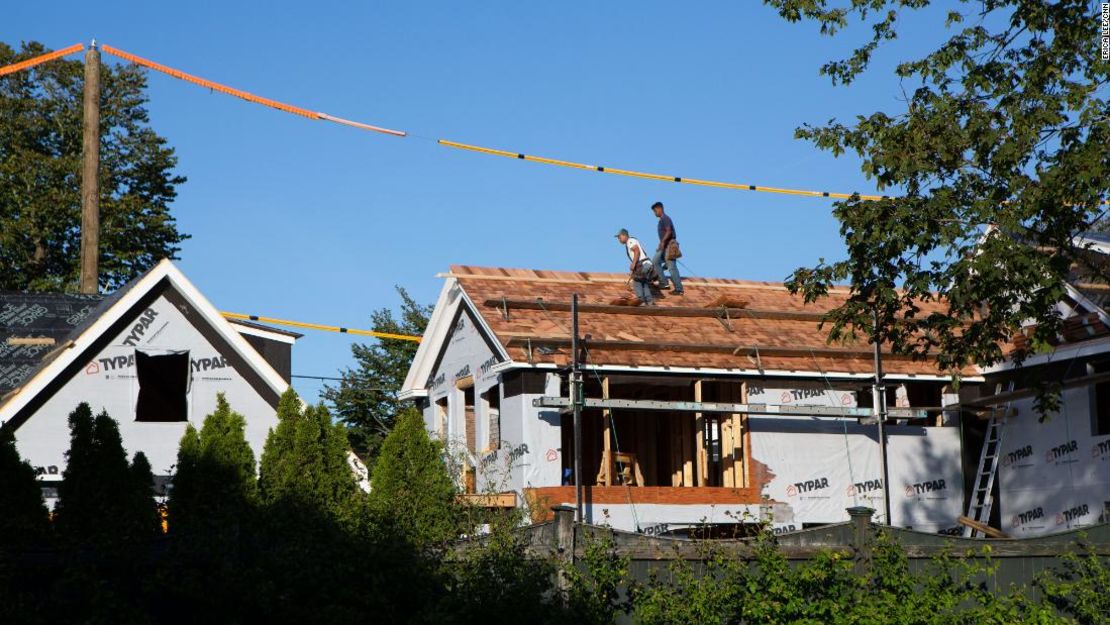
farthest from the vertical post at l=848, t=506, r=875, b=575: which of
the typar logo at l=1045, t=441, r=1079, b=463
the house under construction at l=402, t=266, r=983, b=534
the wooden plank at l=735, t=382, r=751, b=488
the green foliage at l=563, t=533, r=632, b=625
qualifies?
the typar logo at l=1045, t=441, r=1079, b=463

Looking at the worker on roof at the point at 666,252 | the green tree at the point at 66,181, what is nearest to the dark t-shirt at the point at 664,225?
the worker on roof at the point at 666,252

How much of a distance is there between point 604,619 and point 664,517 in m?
13.4

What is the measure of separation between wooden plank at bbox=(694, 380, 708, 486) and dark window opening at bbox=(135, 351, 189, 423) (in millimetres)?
10012

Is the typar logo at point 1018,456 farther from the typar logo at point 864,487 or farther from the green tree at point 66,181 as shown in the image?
the green tree at point 66,181

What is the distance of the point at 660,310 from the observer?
29516 mm

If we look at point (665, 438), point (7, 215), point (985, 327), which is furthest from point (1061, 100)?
point (7, 215)

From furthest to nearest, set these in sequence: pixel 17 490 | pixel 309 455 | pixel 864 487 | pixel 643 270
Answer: pixel 643 270 → pixel 864 487 → pixel 309 455 → pixel 17 490

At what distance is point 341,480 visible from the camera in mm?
21219

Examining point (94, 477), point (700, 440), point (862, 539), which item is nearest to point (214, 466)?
point (94, 477)

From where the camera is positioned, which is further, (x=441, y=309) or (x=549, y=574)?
(x=441, y=309)

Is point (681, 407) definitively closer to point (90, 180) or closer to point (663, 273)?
point (663, 273)

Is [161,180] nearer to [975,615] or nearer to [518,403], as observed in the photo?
[518,403]

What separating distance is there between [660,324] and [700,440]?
2569 millimetres

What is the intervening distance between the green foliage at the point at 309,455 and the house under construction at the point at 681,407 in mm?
5259
